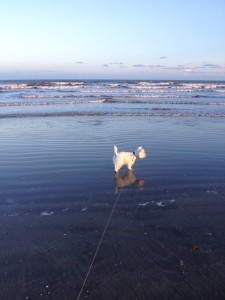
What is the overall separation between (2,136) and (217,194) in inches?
397

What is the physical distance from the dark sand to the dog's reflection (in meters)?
0.06

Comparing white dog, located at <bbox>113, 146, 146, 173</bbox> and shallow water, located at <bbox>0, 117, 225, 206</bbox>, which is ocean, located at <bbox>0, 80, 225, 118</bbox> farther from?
white dog, located at <bbox>113, 146, 146, 173</bbox>

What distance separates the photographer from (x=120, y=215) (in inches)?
255

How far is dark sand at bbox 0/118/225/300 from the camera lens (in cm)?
447

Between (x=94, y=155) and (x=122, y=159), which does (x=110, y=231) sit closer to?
(x=122, y=159)

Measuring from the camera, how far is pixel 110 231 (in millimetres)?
5848

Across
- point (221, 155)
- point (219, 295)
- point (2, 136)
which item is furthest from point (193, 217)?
point (2, 136)

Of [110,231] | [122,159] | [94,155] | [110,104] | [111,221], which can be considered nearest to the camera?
[110,231]

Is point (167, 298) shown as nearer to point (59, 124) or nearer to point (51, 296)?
point (51, 296)

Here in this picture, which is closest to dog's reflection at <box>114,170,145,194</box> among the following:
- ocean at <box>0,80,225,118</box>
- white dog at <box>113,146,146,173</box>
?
white dog at <box>113,146,146,173</box>

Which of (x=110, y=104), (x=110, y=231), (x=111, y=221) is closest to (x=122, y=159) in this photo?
(x=111, y=221)

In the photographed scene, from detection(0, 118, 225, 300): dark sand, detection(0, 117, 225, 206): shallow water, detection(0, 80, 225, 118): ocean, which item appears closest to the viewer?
detection(0, 118, 225, 300): dark sand

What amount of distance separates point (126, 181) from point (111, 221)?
241 cm

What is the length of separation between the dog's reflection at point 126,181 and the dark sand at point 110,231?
55mm
